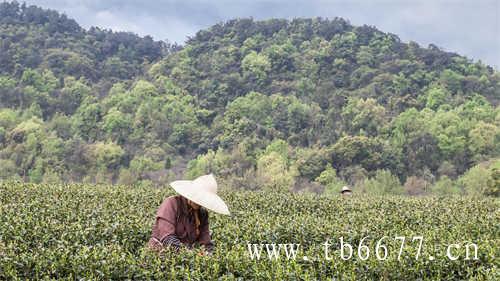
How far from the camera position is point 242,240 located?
7738 mm

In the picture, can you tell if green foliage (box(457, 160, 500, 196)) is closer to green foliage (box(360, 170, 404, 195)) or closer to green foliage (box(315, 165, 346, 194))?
green foliage (box(360, 170, 404, 195))

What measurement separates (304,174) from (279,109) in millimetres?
15828

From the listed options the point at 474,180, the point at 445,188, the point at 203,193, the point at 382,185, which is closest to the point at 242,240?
the point at 203,193

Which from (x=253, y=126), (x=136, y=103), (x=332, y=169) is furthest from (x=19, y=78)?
(x=332, y=169)

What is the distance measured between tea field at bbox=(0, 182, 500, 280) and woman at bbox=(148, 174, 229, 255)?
0.27 metres

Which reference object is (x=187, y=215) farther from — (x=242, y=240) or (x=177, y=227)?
(x=242, y=240)

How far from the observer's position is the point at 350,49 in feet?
251

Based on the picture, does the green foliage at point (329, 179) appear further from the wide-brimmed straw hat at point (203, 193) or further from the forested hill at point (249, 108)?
the wide-brimmed straw hat at point (203, 193)

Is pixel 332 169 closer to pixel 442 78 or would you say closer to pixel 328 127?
pixel 328 127

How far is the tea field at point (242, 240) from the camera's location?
5.43 metres

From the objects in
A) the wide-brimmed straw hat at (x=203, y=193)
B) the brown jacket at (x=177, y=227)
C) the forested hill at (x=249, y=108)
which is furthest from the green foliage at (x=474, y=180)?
the wide-brimmed straw hat at (x=203, y=193)

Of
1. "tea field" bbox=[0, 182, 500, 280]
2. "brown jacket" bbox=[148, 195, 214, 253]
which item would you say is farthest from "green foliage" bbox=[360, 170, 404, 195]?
"brown jacket" bbox=[148, 195, 214, 253]

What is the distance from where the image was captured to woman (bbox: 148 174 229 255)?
5.84 meters

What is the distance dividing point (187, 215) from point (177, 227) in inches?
5.7
